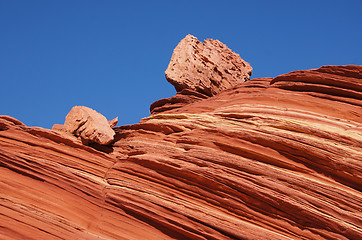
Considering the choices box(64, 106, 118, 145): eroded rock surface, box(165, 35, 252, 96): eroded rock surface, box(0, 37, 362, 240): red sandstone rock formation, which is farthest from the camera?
box(165, 35, 252, 96): eroded rock surface

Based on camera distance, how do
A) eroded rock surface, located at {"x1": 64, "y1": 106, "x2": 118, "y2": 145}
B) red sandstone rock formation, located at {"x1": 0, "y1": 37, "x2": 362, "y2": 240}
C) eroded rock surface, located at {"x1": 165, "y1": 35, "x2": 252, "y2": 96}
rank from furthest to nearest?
1. eroded rock surface, located at {"x1": 165, "y1": 35, "x2": 252, "y2": 96}
2. eroded rock surface, located at {"x1": 64, "y1": 106, "x2": 118, "y2": 145}
3. red sandstone rock formation, located at {"x1": 0, "y1": 37, "x2": 362, "y2": 240}

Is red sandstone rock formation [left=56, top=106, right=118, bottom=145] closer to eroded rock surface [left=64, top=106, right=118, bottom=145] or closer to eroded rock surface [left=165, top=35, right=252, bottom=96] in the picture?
eroded rock surface [left=64, top=106, right=118, bottom=145]

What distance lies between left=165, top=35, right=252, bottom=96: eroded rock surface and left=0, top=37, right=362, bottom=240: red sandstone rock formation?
689 cm

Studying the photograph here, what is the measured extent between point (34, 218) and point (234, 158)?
275 inches

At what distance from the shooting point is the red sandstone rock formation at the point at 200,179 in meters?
11.0

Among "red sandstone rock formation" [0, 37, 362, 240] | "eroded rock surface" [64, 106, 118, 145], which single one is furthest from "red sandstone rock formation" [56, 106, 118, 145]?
"red sandstone rock formation" [0, 37, 362, 240]

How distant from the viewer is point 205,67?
22.9 m

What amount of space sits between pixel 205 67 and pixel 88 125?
1095cm

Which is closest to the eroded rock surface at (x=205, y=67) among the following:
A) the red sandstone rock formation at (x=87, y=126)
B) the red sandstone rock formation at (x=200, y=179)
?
the red sandstone rock formation at (x=200, y=179)

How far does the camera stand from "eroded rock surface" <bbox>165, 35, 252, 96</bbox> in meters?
21.7

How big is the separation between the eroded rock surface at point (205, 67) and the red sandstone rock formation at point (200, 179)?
271 inches

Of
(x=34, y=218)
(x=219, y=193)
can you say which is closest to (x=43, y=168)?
(x=34, y=218)

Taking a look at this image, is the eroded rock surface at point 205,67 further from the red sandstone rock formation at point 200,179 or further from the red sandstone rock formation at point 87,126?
the red sandstone rock formation at point 87,126

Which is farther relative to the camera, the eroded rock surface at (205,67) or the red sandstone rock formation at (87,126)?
the eroded rock surface at (205,67)
